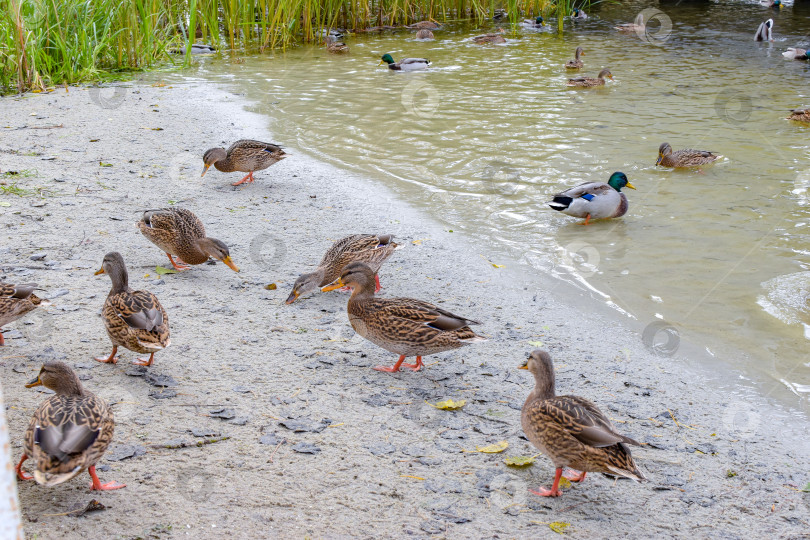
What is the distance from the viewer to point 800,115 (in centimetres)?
1117

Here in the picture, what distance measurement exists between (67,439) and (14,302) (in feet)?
6.04

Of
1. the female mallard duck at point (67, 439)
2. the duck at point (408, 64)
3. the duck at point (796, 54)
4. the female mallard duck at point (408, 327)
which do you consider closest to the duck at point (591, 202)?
the female mallard duck at point (408, 327)

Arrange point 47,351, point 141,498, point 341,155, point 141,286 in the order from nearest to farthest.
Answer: point 141,498, point 47,351, point 141,286, point 341,155

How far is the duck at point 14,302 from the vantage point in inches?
Result: 177

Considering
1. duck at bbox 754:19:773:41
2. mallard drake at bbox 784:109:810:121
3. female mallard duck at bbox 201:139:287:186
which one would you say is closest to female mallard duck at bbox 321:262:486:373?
female mallard duck at bbox 201:139:287:186

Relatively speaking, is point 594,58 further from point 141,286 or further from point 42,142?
point 141,286

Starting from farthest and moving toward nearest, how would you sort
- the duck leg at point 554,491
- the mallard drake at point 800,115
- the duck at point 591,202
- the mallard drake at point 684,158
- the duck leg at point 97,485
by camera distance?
the mallard drake at point 800,115 < the mallard drake at point 684,158 < the duck at point 591,202 < the duck leg at point 554,491 < the duck leg at point 97,485

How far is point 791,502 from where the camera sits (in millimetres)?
3512

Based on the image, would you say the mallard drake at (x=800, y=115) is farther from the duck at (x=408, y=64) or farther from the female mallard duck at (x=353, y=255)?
the female mallard duck at (x=353, y=255)

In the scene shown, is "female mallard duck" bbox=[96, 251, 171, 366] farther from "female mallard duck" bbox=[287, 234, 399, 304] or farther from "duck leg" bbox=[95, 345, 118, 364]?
"female mallard duck" bbox=[287, 234, 399, 304]

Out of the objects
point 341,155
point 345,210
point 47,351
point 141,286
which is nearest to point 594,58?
point 341,155

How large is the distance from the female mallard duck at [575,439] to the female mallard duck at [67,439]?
210 centimetres

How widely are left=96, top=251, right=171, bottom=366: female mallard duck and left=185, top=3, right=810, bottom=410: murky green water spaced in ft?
11.8

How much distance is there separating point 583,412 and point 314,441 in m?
1.46
